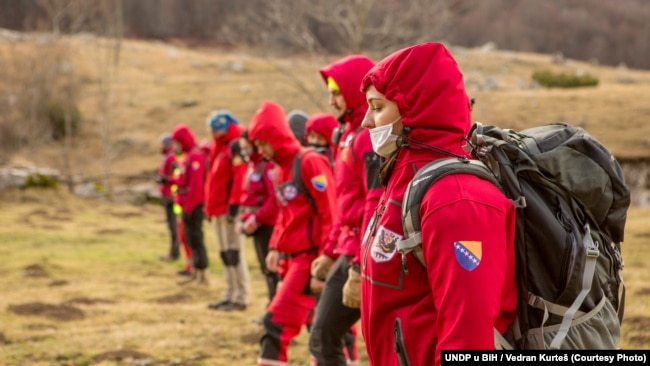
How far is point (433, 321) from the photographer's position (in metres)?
2.71

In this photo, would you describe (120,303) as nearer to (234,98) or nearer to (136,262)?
(136,262)

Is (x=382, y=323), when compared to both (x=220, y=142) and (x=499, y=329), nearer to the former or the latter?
(x=499, y=329)

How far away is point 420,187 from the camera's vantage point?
2629 mm

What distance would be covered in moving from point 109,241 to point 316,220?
43.7ft

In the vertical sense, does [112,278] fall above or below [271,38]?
below

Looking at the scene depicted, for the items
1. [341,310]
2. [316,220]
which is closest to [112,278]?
[316,220]

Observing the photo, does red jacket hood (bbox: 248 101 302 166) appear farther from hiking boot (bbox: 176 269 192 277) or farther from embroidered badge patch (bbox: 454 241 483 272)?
hiking boot (bbox: 176 269 192 277)

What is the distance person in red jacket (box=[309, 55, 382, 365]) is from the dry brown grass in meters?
2.69

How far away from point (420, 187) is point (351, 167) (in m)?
2.53

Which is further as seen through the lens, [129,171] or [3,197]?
[129,171]


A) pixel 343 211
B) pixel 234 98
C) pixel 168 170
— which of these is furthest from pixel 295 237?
pixel 234 98

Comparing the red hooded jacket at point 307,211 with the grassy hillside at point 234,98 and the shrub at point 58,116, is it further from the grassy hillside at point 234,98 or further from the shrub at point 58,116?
the shrub at point 58,116

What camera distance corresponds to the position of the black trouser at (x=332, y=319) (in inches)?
206

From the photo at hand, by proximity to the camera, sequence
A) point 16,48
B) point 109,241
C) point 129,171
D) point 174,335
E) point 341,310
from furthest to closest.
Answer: point 16,48, point 129,171, point 109,241, point 174,335, point 341,310
